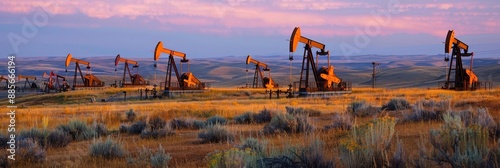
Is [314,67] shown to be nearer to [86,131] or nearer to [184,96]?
[184,96]

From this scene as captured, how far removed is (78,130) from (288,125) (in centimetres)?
481

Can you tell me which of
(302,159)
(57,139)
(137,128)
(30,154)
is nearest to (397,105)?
(137,128)

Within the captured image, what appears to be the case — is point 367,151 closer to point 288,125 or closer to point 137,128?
point 288,125

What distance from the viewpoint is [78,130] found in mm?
12164

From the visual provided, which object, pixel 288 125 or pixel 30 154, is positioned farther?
pixel 288 125

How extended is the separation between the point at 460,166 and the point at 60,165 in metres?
5.51

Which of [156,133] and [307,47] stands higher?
[307,47]

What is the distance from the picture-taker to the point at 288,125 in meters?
11.0

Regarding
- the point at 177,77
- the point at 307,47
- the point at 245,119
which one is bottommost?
the point at 245,119

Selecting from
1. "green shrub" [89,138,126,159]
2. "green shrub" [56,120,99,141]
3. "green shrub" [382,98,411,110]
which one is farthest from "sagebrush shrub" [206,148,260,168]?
"green shrub" [382,98,411,110]

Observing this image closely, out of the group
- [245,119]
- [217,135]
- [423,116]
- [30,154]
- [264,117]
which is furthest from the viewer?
[245,119]

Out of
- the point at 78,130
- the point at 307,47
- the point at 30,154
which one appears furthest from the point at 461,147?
the point at 307,47

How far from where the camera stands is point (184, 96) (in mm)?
43594

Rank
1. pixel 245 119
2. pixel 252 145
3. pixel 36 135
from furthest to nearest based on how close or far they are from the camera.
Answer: pixel 245 119, pixel 36 135, pixel 252 145
